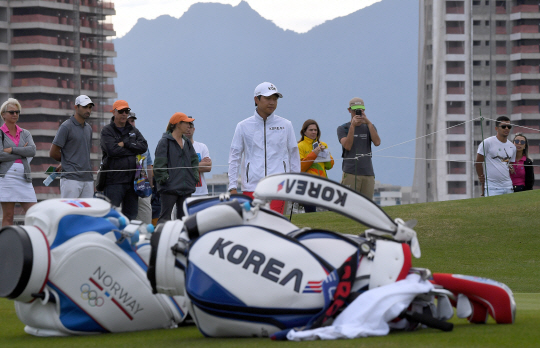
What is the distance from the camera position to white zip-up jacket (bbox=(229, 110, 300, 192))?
26.0 ft

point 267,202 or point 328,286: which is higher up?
point 267,202

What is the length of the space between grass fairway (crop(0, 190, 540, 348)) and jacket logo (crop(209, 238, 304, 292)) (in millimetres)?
289

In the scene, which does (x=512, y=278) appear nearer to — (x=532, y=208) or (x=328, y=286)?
(x=532, y=208)

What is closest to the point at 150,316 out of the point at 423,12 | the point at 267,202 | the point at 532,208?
the point at 267,202

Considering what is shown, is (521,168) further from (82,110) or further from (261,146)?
(82,110)

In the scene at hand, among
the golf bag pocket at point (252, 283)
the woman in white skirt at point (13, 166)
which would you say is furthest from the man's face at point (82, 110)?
the golf bag pocket at point (252, 283)

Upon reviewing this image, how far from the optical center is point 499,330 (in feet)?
12.1

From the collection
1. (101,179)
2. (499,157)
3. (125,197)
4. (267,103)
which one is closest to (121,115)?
(101,179)

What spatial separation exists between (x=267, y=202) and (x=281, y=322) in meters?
0.69

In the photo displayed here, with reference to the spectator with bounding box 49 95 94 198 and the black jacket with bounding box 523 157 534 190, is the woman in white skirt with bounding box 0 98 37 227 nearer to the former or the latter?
the spectator with bounding box 49 95 94 198

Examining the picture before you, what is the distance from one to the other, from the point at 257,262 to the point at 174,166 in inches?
236

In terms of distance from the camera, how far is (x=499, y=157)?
523 inches

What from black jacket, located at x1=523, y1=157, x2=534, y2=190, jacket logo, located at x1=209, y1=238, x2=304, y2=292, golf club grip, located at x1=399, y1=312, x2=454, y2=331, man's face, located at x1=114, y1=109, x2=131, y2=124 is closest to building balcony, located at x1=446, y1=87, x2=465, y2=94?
black jacket, located at x1=523, y1=157, x2=534, y2=190

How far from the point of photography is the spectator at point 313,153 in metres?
11.9
